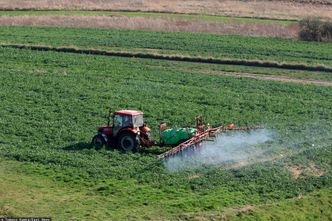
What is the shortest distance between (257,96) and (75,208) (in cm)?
2013

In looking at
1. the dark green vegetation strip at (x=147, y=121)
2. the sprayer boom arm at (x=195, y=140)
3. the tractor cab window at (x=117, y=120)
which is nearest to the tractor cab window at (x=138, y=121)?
the tractor cab window at (x=117, y=120)

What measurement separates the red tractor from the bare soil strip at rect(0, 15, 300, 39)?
126 ft

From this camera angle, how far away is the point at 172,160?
32.9 meters

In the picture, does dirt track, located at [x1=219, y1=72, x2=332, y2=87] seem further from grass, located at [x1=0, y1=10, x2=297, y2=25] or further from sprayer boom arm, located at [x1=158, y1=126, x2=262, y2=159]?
grass, located at [x1=0, y1=10, x2=297, y2=25]

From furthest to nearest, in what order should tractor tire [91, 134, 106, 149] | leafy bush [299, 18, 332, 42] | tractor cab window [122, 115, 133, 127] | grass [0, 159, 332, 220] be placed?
leafy bush [299, 18, 332, 42], tractor cab window [122, 115, 133, 127], tractor tire [91, 134, 106, 149], grass [0, 159, 332, 220]

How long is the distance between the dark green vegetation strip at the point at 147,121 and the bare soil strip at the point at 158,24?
1653 centimetres

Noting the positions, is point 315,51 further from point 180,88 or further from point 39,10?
point 39,10

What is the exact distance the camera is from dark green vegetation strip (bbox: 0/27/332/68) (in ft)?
195

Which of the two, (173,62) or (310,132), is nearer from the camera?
(310,132)

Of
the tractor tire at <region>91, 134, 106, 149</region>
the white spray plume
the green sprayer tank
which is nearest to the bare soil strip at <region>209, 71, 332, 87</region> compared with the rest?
the white spray plume

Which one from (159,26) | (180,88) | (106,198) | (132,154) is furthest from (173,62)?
(106,198)

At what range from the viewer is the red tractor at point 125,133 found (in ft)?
112

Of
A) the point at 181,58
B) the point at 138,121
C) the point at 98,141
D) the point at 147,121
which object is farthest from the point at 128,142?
the point at 181,58

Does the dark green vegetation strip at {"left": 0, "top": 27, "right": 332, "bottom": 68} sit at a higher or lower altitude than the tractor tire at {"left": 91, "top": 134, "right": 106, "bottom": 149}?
higher
